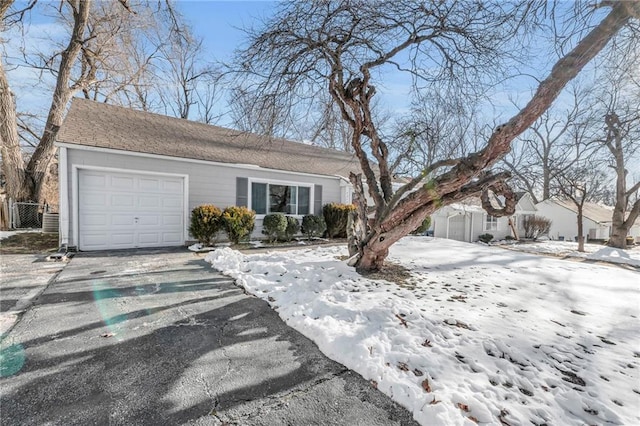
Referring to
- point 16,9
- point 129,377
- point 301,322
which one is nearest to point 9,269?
point 129,377

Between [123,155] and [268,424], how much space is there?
820 cm

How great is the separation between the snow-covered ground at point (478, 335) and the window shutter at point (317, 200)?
5.37 metres

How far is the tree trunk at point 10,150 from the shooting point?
9.99 m

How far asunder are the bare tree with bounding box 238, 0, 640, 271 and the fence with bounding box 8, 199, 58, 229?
11394 millimetres

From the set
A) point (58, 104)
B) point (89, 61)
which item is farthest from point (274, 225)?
point (89, 61)

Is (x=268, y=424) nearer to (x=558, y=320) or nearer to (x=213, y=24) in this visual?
(x=558, y=320)

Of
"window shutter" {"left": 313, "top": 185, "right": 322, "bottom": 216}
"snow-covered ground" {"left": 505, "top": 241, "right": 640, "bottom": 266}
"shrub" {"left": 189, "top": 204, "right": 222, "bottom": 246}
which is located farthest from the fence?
"snow-covered ground" {"left": 505, "top": 241, "right": 640, "bottom": 266}

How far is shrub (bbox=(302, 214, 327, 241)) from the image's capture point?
10375 millimetres

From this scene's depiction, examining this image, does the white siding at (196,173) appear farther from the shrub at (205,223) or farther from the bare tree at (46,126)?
the bare tree at (46,126)

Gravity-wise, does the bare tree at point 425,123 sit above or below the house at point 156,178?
above

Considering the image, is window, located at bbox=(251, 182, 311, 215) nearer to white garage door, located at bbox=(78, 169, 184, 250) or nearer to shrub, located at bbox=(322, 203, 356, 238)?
shrub, located at bbox=(322, 203, 356, 238)

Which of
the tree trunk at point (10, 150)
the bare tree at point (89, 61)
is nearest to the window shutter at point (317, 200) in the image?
the bare tree at point (89, 61)

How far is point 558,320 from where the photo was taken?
356cm

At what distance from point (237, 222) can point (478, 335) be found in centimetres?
691
